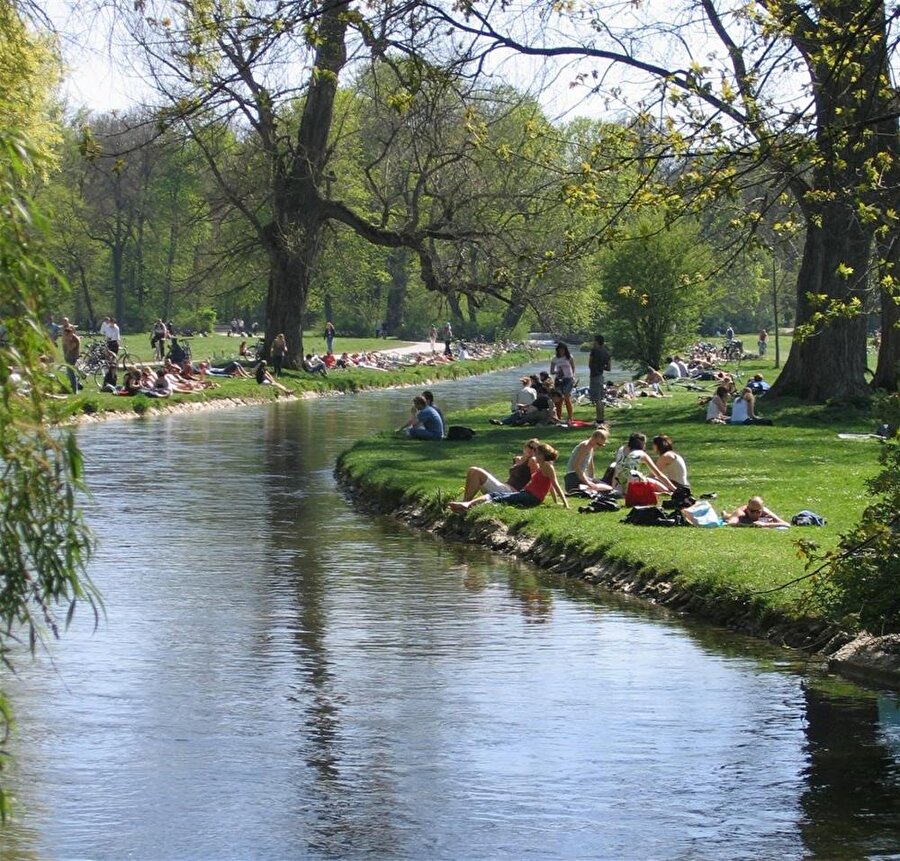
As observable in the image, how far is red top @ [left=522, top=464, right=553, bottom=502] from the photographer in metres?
22.8

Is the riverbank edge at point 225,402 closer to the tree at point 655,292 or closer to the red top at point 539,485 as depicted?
the tree at point 655,292

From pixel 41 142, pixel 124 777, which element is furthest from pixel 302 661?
pixel 41 142

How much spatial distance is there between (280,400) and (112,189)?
133ft

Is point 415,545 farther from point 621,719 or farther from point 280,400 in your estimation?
point 280,400

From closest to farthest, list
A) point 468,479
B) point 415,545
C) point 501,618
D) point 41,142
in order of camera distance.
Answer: point 501,618, point 415,545, point 468,479, point 41,142

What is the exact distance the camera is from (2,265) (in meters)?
6.78

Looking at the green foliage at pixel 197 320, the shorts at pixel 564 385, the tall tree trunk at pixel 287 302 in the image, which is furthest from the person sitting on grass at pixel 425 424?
the green foliage at pixel 197 320

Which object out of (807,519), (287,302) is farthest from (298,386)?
(807,519)

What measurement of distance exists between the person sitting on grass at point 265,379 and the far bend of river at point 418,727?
31.2m

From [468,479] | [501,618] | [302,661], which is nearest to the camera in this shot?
[302,661]

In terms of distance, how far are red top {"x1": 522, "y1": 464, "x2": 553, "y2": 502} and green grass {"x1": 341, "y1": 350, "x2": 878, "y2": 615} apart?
0.59 feet

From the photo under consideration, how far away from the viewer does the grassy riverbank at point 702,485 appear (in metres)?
17.4

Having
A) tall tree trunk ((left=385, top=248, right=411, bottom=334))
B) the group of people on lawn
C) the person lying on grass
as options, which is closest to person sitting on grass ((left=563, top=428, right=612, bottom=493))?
the group of people on lawn

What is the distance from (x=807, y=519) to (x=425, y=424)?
1418cm
